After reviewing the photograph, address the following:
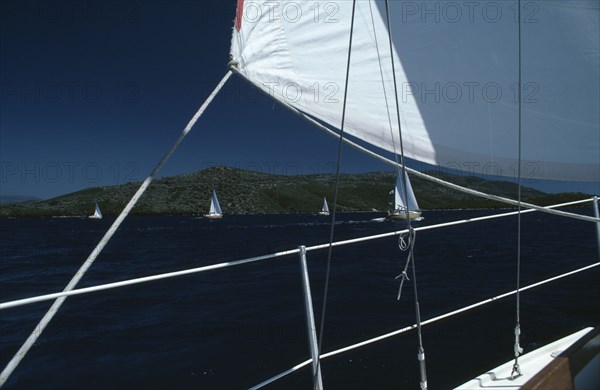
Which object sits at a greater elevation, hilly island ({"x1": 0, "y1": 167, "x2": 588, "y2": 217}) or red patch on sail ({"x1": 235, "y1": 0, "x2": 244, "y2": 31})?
red patch on sail ({"x1": 235, "y1": 0, "x2": 244, "y2": 31})

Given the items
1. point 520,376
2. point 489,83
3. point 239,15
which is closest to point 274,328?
point 520,376

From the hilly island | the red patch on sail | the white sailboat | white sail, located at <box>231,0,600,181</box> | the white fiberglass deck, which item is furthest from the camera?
the hilly island

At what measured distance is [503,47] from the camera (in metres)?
2.62

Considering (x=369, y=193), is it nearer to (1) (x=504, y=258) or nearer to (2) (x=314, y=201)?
(2) (x=314, y=201)

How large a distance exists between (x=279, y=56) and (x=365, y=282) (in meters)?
8.14

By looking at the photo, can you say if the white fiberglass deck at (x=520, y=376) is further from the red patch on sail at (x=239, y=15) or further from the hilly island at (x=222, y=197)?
the hilly island at (x=222, y=197)

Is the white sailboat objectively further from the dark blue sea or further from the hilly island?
the hilly island

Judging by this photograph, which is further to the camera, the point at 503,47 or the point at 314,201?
the point at 314,201

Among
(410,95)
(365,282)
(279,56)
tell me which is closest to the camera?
(279,56)

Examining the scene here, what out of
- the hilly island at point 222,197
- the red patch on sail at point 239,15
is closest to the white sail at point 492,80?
the red patch on sail at point 239,15

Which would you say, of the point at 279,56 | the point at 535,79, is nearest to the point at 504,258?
the point at 535,79

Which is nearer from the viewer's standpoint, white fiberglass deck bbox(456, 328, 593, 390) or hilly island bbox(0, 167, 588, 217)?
white fiberglass deck bbox(456, 328, 593, 390)

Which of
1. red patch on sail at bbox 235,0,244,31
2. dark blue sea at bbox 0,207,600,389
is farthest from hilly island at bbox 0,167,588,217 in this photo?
red patch on sail at bbox 235,0,244,31

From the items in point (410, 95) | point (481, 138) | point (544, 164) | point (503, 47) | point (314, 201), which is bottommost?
point (314, 201)
